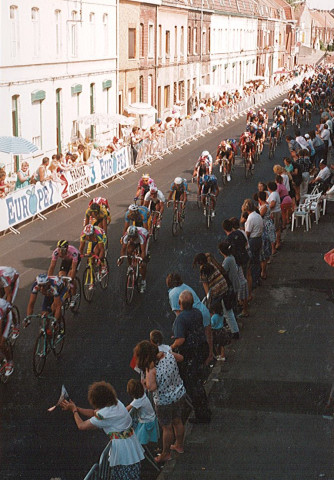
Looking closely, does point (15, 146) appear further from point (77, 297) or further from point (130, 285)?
point (77, 297)

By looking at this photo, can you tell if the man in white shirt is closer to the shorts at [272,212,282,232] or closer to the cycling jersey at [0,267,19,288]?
the shorts at [272,212,282,232]

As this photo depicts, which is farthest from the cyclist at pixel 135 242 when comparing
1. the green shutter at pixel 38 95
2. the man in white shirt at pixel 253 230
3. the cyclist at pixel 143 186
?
the green shutter at pixel 38 95

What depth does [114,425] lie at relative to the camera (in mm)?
6941

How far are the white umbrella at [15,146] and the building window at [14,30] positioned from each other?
17.8 feet

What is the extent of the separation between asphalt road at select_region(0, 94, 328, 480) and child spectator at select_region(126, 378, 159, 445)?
31.0 inches

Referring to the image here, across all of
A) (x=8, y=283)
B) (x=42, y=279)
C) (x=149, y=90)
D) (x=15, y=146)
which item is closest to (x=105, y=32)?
(x=149, y=90)

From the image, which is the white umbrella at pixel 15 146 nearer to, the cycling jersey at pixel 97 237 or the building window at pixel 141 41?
the cycling jersey at pixel 97 237

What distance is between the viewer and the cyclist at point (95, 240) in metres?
13.7

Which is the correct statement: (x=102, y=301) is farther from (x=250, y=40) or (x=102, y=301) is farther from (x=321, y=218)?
(x=250, y=40)

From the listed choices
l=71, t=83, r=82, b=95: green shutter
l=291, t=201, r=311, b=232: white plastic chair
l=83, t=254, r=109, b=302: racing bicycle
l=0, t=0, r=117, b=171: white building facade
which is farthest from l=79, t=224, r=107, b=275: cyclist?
l=71, t=83, r=82, b=95: green shutter

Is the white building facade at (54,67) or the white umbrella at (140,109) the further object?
the white umbrella at (140,109)

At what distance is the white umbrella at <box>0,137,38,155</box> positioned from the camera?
72.4ft

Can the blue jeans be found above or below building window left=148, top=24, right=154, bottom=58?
below

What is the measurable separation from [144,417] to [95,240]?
6.37 m
